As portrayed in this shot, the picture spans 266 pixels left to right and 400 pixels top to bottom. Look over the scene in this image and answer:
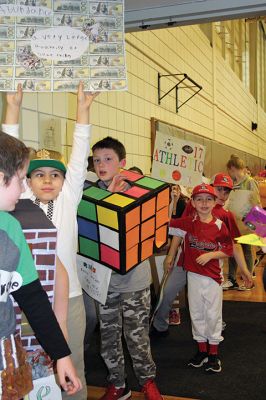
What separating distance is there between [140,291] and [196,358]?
1.10 metres

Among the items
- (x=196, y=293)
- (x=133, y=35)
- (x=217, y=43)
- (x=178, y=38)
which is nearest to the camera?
(x=196, y=293)

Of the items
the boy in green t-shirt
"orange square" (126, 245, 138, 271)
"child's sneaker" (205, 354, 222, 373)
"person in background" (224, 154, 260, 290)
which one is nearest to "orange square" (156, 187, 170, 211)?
"orange square" (126, 245, 138, 271)

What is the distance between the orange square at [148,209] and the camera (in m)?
2.26

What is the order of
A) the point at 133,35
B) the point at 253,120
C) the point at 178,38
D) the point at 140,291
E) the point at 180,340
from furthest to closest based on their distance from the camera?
the point at 253,120, the point at 178,38, the point at 133,35, the point at 180,340, the point at 140,291

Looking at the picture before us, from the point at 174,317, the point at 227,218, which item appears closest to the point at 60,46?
the point at 227,218

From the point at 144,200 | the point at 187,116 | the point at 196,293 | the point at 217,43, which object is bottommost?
the point at 196,293

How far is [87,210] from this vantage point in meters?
2.29

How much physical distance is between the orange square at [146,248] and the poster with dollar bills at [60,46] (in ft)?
3.09

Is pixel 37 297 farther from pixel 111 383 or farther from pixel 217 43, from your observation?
pixel 217 43

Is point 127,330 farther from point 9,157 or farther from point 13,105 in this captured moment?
point 9,157

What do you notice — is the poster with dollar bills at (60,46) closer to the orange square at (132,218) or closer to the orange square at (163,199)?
the orange square at (132,218)

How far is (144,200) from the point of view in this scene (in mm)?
2238

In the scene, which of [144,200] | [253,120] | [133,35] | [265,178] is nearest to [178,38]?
[133,35]

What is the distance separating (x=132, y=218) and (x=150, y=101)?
4.04m
